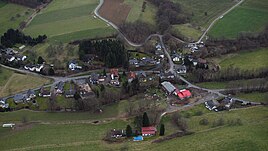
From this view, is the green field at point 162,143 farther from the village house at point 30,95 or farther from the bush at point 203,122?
the village house at point 30,95

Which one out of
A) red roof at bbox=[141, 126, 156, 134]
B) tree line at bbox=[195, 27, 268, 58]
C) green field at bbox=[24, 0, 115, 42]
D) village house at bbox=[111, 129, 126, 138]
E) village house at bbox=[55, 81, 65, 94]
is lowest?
village house at bbox=[111, 129, 126, 138]

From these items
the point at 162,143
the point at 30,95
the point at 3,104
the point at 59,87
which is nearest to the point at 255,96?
the point at 162,143

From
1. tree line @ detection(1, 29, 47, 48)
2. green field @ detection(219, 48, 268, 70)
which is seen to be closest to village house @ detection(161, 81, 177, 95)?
green field @ detection(219, 48, 268, 70)

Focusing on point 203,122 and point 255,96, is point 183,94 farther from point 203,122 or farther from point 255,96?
point 255,96

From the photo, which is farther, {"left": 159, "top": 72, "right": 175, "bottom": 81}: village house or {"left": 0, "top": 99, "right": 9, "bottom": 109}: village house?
{"left": 159, "top": 72, "right": 175, "bottom": 81}: village house

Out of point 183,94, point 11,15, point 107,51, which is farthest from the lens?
point 11,15

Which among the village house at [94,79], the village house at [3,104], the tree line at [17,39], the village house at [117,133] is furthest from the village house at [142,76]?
the tree line at [17,39]

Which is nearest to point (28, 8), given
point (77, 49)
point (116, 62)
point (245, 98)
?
point (77, 49)

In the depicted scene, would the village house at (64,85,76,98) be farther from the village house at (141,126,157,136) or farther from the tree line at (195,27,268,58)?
the tree line at (195,27,268,58)
